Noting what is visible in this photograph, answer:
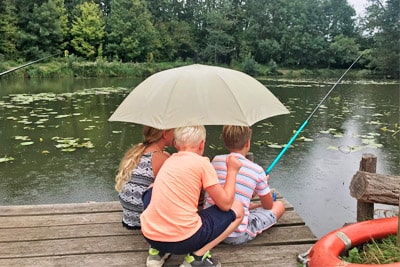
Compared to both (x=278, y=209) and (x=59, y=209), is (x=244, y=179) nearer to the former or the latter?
(x=278, y=209)

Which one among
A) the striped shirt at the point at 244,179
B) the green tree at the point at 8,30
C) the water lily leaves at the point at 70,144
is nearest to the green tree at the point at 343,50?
the green tree at the point at 8,30

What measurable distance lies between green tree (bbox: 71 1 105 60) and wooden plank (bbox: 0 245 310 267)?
2612 centimetres

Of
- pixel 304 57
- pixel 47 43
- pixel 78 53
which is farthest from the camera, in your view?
pixel 304 57

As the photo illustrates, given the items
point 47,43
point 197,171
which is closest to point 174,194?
point 197,171

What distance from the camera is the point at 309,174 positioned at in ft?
14.8

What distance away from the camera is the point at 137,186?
2.01 meters

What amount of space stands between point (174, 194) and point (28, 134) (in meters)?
5.13

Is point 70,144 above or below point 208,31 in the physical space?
below

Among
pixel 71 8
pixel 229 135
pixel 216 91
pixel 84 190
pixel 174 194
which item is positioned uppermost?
pixel 71 8

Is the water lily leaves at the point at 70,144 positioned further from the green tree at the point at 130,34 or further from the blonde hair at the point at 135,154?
the green tree at the point at 130,34

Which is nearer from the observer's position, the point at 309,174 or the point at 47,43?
the point at 309,174

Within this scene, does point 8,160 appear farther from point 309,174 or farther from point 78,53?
point 78,53

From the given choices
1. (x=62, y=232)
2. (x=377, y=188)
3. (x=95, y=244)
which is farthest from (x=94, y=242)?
(x=377, y=188)

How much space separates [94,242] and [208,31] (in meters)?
31.1
